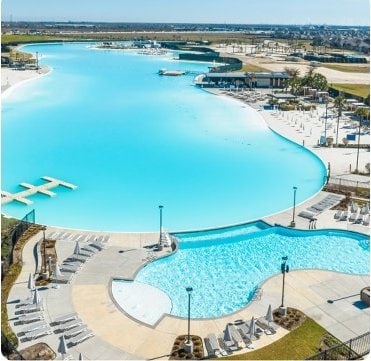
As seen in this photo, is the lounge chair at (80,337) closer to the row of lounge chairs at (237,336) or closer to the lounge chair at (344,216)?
the row of lounge chairs at (237,336)

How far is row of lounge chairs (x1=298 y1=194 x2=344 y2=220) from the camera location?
2956 cm

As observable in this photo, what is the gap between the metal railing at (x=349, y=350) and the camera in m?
16.1

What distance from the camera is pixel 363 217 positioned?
94.9 feet

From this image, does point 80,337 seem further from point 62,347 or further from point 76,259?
point 76,259

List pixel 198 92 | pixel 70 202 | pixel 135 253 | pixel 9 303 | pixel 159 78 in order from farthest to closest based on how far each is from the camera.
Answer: pixel 159 78 → pixel 198 92 → pixel 70 202 → pixel 135 253 → pixel 9 303

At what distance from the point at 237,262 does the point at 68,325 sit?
385 inches

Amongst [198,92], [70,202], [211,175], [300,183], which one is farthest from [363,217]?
[198,92]

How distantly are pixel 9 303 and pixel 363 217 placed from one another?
2021 cm

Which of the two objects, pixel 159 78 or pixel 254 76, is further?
pixel 159 78

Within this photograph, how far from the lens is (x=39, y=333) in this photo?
17266mm

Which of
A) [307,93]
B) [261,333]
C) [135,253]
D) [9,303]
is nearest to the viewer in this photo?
[261,333]

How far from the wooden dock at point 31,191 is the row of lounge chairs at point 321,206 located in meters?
16.4

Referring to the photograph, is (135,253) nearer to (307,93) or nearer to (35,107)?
(35,107)

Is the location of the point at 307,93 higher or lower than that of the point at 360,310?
higher
